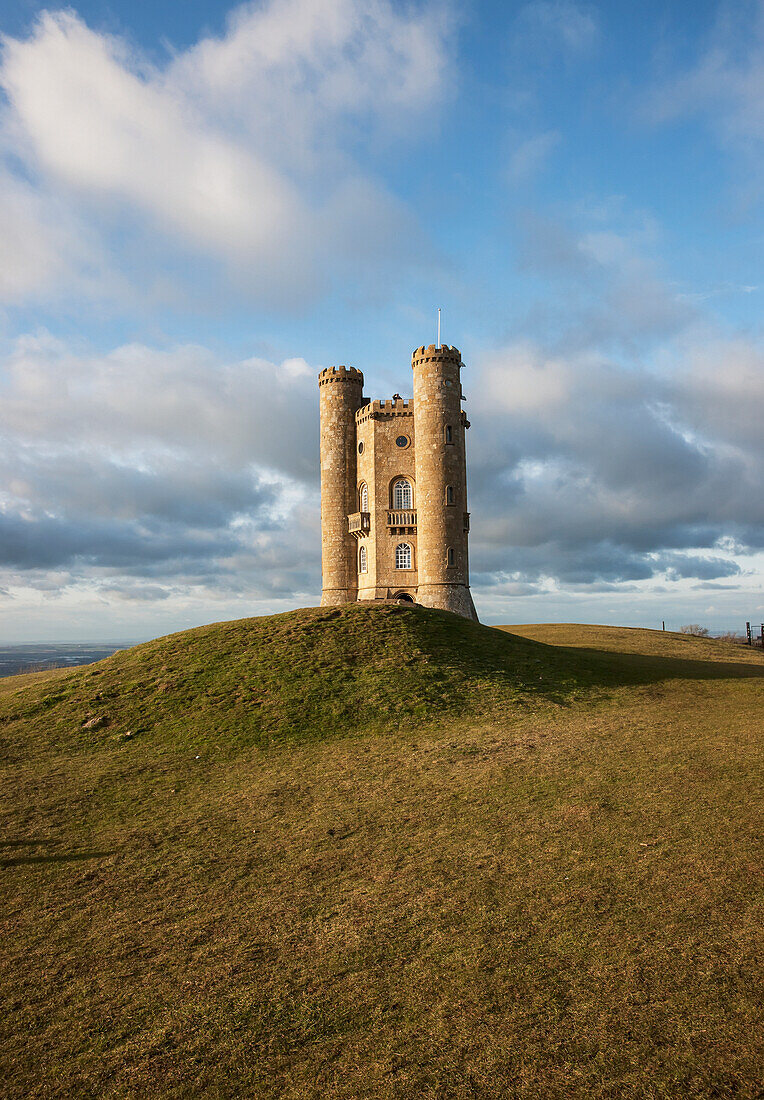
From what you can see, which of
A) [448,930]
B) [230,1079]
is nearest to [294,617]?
[448,930]

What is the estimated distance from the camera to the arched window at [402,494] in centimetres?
5278

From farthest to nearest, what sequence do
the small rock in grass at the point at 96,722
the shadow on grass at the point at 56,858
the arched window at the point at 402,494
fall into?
the arched window at the point at 402,494, the small rock in grass at the point at 96,722, the shadow on grass at the point at 56,858

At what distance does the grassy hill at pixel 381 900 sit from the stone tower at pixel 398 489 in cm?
2542

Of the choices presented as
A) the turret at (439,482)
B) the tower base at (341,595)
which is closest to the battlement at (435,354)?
the turret at (439,482)

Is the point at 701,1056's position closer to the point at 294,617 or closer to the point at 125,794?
the point at 125,794

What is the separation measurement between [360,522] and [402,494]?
150 inches

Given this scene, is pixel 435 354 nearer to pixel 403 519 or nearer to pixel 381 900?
pixel 403 519

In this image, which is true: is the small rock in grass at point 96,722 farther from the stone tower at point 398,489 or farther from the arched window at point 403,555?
the arched window at point 403,555

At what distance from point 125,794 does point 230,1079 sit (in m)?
12.0

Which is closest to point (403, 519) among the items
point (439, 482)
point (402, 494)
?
point (402, 494)

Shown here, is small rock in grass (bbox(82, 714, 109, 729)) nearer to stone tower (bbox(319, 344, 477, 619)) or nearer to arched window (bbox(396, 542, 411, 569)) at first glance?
stone tower (bbox(319, 344, 477, 619))

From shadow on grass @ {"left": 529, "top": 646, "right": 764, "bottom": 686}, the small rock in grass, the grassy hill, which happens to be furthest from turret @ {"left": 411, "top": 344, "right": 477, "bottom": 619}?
the small rock in grass

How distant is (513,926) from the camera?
10297 millimetres

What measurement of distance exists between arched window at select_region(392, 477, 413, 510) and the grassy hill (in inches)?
1111
